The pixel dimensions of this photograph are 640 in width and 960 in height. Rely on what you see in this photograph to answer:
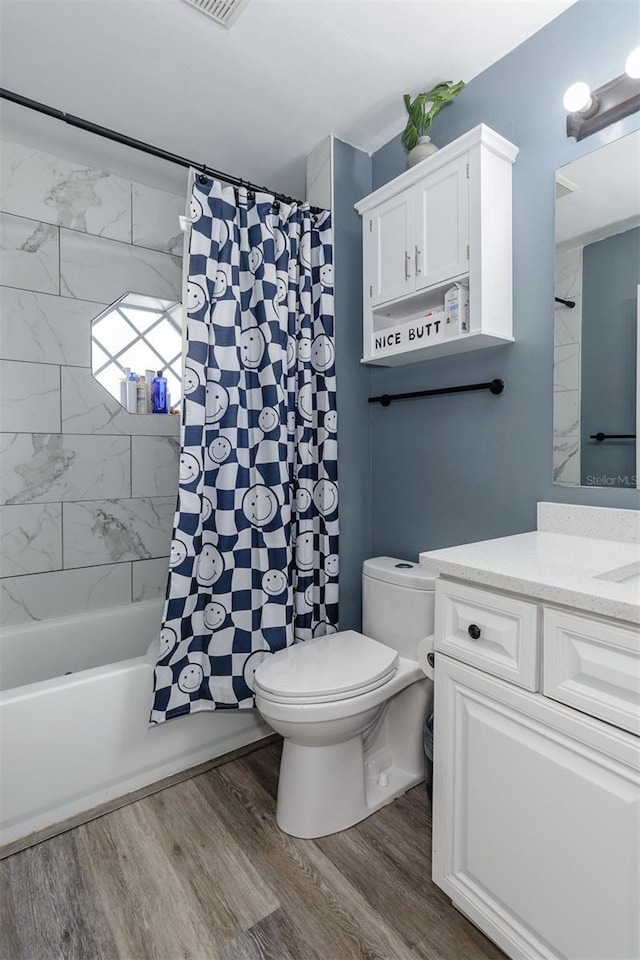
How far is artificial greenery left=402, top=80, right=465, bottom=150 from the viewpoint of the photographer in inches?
68.1

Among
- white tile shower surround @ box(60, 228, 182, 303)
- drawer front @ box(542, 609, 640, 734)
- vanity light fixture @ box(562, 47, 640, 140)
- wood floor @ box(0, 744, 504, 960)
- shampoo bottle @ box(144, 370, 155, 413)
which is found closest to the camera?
drawer front @ box(542, 609, 640, 734)

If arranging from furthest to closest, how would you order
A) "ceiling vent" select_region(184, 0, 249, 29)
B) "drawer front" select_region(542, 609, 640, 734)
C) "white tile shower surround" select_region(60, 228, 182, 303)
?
"white tile shower surround" select_region(60, 228, 182, 303) → "ceiling vent" select_region(184, 0, 249, 29) → "drawer front" select_region(542, 609, 640, 734)

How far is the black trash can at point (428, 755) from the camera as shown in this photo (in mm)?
1656

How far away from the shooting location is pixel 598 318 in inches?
56.6

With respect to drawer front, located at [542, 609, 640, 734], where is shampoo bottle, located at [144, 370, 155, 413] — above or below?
above

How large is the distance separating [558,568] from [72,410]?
2069mm

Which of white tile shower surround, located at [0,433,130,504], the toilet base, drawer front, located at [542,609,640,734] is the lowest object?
the toilet base

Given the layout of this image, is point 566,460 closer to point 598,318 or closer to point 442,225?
point 598,318

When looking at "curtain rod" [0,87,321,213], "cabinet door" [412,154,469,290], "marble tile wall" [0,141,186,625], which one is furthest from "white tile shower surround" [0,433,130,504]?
"cabinet door" [412,154,469,290]

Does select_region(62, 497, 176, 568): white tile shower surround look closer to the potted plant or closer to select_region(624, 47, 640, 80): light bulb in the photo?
the potted plant

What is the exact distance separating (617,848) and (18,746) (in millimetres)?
1558

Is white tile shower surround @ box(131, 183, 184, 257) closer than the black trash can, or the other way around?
the black trash can

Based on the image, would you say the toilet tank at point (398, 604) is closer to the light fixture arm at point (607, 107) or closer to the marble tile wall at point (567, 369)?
the marble tile wall at point (567, 369)

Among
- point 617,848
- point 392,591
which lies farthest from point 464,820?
point 392,591
